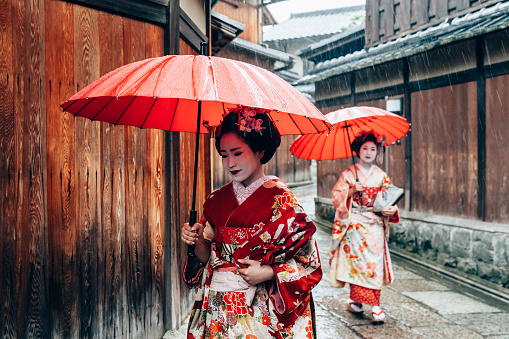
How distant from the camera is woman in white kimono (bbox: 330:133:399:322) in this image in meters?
5.35

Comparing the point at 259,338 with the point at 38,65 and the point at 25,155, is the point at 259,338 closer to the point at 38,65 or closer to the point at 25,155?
the point at 25,155

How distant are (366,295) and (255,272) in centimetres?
338

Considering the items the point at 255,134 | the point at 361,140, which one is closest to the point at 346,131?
the point at 361,140

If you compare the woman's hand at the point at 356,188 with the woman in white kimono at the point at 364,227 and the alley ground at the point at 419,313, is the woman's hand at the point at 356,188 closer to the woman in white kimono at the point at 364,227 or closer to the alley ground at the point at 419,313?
the woman in white kimono at the point at 364,227

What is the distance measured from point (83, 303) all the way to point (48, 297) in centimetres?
32

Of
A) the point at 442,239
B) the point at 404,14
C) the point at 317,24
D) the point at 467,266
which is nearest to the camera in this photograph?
the point at 467,266

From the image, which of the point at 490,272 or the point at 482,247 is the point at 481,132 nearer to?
the point at 482,247

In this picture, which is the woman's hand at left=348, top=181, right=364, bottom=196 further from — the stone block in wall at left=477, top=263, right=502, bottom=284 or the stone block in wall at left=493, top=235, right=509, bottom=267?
the stone block in wall at left=477, top=263, right=502, bottom=284

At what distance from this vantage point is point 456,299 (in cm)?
627

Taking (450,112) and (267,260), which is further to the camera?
(450,112)

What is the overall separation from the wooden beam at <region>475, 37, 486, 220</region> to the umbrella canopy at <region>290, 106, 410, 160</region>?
265 cm

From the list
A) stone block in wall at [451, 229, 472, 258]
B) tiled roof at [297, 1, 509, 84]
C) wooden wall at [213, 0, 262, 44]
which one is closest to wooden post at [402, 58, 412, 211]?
tiled roof at [297, 1, 509, 84]

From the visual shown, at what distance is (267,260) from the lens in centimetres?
243

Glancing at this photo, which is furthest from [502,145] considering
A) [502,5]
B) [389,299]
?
[389,299]
